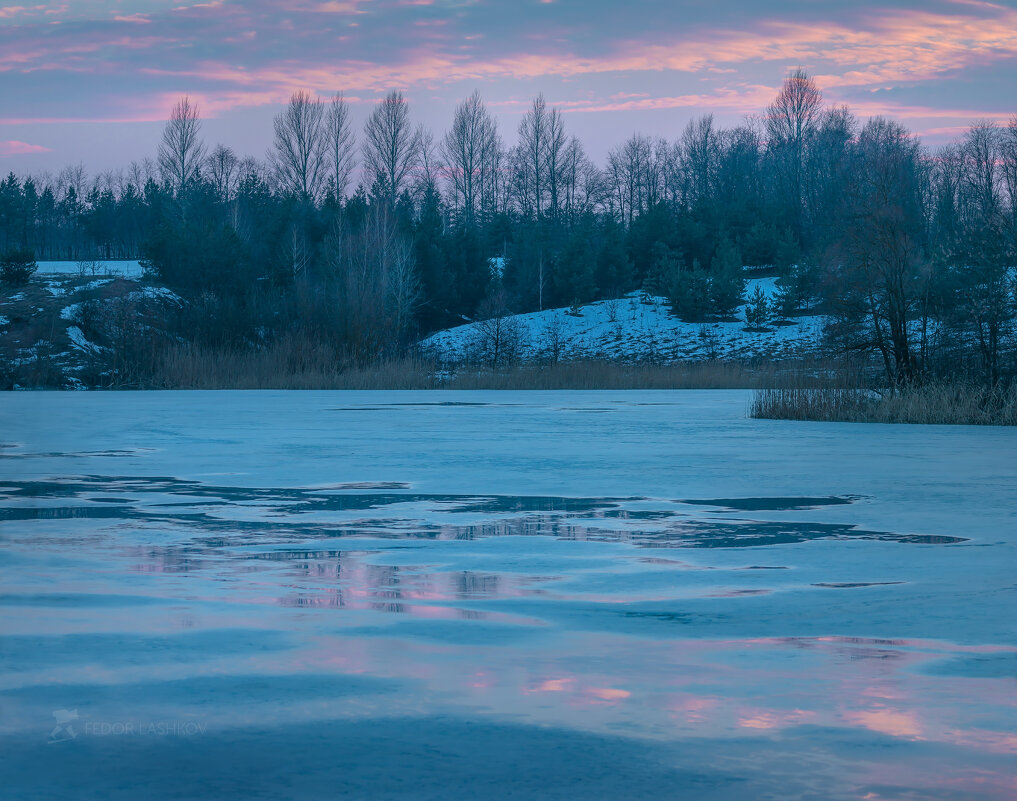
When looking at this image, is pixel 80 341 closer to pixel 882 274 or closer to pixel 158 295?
pixel 158 295

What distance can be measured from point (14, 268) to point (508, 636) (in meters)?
45.0

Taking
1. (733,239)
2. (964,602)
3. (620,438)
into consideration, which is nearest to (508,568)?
(964,602)

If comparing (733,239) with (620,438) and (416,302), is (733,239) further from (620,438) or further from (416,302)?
(620,438)

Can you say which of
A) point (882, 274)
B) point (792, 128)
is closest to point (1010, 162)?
point (792, 128)

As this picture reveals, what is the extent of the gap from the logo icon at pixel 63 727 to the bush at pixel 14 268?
45177mm

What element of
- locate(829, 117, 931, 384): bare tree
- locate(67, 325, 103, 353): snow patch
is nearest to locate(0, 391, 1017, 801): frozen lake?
locate(829, 117, 931, 384): bare tree

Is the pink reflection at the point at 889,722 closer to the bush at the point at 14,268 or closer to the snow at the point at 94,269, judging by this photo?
the bush at the point at 14,268

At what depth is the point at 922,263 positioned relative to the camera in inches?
859

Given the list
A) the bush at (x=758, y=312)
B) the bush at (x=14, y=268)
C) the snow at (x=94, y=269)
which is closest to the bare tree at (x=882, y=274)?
the bush at (x=758, y=312)

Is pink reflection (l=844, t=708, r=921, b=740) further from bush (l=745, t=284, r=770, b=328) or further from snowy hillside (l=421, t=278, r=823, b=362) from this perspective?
bush (l=745, t=284, r=770, b=328)

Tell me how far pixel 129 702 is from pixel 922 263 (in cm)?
2081

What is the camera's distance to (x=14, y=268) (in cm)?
4456

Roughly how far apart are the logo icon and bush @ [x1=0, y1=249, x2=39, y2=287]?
45177 millimetres

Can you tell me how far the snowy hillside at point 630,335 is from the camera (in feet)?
146
